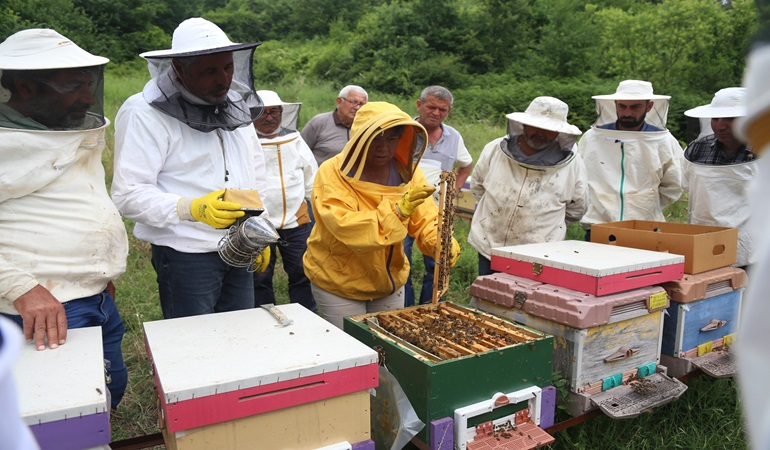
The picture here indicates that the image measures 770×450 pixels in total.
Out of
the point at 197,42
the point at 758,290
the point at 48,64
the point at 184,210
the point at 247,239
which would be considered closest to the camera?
the point at 758,290

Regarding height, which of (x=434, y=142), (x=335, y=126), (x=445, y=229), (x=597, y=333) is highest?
(x=335, y=126)

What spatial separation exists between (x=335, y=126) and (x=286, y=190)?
4.18ft

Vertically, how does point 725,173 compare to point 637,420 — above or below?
above

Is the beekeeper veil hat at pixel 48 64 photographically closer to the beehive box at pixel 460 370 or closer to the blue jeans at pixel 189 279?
the blue jeans at pixel 189 279

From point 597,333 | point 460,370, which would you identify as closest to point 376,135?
point 460,370

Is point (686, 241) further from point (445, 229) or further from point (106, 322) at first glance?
point (106, 322)

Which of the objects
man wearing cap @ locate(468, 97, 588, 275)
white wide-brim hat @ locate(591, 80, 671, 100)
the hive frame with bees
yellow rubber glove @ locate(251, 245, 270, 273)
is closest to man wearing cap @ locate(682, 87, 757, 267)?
white wide-brim hat @ locate(591, 80, 671, 100)

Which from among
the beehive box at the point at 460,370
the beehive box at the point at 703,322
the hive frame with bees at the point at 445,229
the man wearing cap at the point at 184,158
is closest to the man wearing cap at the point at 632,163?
the beehive box at the point at 703,322

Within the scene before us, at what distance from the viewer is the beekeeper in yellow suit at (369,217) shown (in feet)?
8.97

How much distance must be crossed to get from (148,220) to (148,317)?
8.71ft

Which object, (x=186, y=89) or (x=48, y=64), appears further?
(x=186, y=89)

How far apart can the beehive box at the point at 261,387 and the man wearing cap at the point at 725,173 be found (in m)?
3.12

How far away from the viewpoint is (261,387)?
166 centimetres

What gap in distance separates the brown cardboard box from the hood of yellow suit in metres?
1.37
